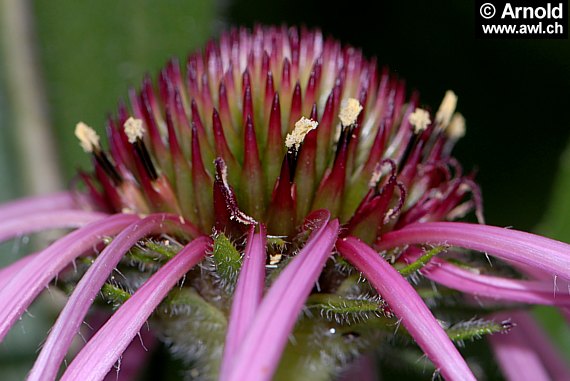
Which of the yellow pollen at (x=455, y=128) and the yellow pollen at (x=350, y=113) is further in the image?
the yellow pollen at (x=455, y=128)

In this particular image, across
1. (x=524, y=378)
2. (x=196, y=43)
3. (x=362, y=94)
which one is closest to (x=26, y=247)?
(x=196, y=43)

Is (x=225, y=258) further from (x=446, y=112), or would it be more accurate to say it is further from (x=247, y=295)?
(x=446, y=112)

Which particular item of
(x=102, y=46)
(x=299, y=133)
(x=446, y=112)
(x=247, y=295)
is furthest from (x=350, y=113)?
→ (x=102, y=46)

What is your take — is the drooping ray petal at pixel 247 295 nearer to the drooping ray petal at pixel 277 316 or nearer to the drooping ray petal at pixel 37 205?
the drooping ray petal at pixel 277 316

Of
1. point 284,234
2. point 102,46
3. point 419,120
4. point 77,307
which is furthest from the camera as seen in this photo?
point 102,46

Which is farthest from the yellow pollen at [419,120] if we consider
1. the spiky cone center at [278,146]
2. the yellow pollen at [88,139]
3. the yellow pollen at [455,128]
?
the yellow pollen at [88,139]

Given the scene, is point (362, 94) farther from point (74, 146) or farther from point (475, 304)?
point (74, 146)
